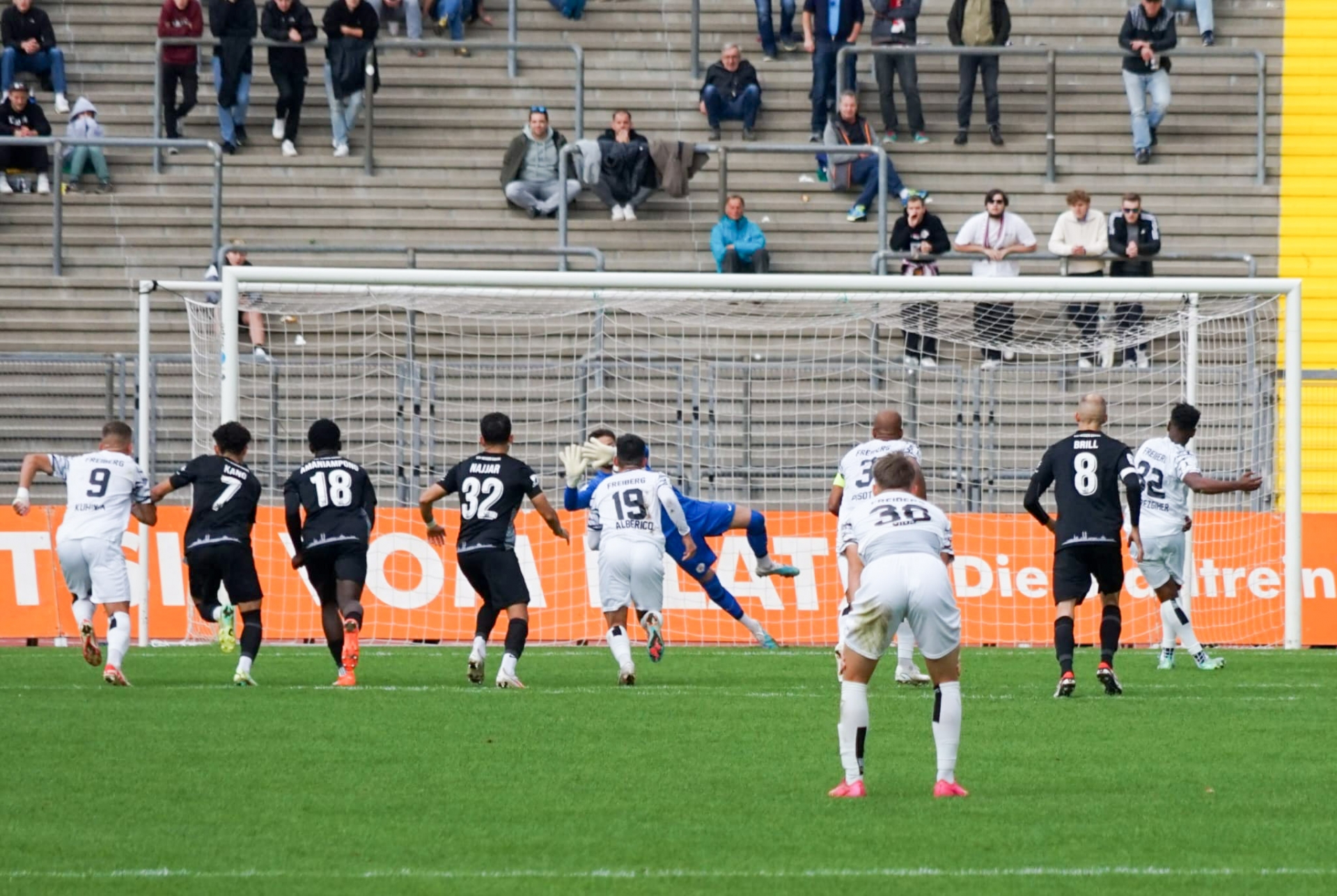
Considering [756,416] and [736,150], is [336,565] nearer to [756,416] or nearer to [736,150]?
[756,416]

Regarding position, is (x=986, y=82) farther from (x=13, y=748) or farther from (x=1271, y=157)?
(x=13, y=748)

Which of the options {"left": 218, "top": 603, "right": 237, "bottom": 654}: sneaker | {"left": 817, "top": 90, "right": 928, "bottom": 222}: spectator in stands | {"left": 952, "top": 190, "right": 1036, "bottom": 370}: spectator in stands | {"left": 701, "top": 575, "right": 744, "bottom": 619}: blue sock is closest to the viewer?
{"left": 218, "top": 603, "right": 237, "bottom": 654}: sneaker

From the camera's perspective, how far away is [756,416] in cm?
2312

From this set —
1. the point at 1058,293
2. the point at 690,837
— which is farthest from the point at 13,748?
the point at 1058,293

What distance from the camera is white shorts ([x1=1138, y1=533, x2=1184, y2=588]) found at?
16891mm

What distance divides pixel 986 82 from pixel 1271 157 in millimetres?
4066

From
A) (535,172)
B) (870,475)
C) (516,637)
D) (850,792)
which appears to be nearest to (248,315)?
(535,172)

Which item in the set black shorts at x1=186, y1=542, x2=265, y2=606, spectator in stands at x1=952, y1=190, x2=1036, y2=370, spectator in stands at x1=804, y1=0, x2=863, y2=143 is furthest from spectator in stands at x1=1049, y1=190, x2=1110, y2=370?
black shorts at x1=186, y1=542, x2=265, y2=606

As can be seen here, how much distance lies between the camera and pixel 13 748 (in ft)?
36.6

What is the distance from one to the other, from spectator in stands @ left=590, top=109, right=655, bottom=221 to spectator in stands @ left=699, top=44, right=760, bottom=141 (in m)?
1.36

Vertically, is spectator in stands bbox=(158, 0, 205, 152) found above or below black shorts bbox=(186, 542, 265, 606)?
above

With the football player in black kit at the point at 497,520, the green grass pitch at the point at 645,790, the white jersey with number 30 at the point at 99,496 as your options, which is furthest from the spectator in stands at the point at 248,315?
the green grass pitch at the point at 645,790

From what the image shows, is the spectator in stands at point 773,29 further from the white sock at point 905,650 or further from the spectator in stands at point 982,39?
the white sock at point 905,650

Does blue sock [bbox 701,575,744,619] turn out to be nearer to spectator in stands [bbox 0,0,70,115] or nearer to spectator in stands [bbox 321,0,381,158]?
spectator in stands [bbox 321,0,381,158]
